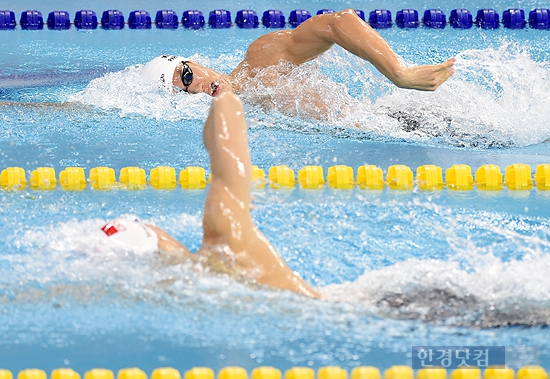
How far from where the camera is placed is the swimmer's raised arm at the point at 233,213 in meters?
2.32

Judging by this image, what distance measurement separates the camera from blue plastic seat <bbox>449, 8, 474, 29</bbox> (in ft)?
20.7

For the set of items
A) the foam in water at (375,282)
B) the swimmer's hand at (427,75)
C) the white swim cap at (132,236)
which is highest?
the swimmer's hand at (427,75)

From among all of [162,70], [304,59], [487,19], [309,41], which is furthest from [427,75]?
[487,19]

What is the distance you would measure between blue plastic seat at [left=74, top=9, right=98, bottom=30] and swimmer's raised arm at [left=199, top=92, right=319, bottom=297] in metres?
4.36

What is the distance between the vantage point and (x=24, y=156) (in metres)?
3.89

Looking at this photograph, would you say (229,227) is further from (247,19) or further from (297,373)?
(247,19)

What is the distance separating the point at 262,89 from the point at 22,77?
6.05 ft

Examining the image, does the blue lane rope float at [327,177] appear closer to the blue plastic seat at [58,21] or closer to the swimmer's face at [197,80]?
the swimmer's face at [197,80]

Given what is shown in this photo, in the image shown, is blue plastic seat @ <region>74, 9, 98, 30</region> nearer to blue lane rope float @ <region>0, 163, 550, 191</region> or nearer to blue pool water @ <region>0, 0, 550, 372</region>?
blue pool water @ <region>0, 0, 550, 372</region>

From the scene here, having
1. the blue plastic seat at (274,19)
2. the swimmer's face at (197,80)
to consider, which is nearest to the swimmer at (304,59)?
the swimmer's face at (197,80)

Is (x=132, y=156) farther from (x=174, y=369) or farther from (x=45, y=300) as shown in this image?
A: (x=174, y=369)

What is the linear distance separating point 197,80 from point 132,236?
209 centimetres

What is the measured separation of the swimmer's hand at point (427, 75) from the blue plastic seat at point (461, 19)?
116 inches

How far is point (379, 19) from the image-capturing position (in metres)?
6.39
